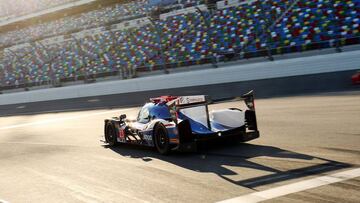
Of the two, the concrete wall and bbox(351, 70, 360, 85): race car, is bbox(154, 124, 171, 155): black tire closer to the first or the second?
bbox(351, 70, 360, 85): race car

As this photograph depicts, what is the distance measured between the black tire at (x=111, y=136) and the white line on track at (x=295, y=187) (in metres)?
6.01

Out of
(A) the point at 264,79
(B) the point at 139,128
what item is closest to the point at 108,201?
(B) the point at 139,128

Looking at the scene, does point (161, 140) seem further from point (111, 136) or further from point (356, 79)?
point (356, 79)

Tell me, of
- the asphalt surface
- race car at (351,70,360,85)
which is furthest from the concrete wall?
the asphalt surface

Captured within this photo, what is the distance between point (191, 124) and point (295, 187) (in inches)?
128

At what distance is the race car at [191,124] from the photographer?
8344 millimetres

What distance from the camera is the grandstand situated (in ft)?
77.7

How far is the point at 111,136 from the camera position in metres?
11.3

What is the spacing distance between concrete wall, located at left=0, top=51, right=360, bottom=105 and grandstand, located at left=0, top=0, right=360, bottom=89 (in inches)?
41.0

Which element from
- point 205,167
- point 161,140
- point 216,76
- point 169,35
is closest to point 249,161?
point 205,167

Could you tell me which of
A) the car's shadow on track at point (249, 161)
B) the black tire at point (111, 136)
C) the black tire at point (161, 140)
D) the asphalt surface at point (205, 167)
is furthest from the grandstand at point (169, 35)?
→ the black tire at point (161, 140)

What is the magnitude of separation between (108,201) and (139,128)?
363cm

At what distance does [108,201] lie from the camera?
6188mm

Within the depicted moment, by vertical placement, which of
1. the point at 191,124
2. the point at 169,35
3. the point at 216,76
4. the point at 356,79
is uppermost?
the point at 169,35
